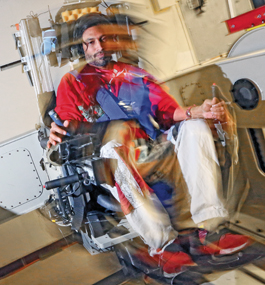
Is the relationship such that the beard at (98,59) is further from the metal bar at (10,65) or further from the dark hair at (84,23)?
the metal bar at (10,65)

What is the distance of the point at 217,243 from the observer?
36.1 inches

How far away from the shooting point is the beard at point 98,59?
3.02 feet

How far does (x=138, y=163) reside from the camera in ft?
2.77

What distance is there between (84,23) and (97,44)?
3.0 inches

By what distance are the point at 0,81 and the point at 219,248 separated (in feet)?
2.69

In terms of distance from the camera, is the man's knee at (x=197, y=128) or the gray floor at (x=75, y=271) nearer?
the man's knee at (x=197, y=128)

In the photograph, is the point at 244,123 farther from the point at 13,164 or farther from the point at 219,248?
the point at 13,164

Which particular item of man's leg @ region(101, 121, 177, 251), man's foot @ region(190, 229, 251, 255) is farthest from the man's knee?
man's foot @ region(190, 229, 251, 255)

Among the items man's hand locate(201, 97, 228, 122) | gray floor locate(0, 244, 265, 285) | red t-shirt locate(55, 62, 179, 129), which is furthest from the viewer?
gray floor locate(0, 244, 265, 285)

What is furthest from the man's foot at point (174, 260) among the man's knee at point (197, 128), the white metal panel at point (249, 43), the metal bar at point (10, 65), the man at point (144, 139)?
the metal bar at point (10, 65)

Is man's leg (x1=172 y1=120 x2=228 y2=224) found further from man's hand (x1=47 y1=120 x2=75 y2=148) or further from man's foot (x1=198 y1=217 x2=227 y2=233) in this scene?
man's hand (x1=47 y1=120 x2=75 y2=148)

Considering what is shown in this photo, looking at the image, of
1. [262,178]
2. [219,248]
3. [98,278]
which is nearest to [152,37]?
[262,178]

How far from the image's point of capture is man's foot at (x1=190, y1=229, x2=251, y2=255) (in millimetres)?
908

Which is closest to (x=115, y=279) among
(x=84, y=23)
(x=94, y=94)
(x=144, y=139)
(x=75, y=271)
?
(x=75, y=271)
